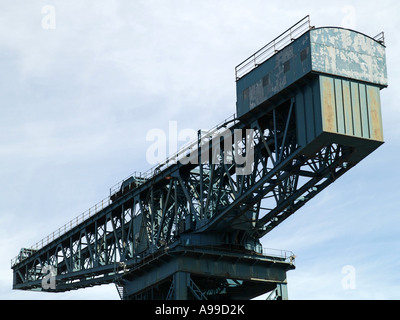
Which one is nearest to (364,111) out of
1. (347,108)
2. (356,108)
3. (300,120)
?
(356,108)

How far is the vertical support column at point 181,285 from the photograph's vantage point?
56656mm

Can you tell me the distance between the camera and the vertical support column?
5666 cm

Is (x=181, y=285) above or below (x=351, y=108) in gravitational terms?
below

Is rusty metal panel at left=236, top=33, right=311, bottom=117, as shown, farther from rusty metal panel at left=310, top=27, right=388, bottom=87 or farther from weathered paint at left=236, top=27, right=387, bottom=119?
rusty metal panel at left=310, top=27, right=388, bottom=87

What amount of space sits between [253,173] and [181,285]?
8913 millimetres

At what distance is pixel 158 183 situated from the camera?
217ft

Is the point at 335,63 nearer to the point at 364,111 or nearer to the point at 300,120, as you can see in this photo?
the point at 364,111

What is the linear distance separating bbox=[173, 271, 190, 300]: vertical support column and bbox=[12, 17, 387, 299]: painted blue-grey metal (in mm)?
69

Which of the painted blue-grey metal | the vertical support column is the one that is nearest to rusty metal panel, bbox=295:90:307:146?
the painted blue-grey metal

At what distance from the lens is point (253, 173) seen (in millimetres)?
55125

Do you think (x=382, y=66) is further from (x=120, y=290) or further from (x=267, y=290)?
(x=120, y=290)

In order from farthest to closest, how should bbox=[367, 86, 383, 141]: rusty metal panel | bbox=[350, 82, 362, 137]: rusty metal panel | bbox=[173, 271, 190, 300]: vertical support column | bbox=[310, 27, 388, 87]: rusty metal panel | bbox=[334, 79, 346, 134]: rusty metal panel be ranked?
bbox=[173, 271, 190, 300]: vertical support column → bbox=[367, 86, 383, 141]: rusty metal panel → bbox=[310, 27, 388, 87]: rusty metal panel → bbox=[350, 82, 362, 137]: rusty metal panel → bbox=[334, 79, 346, 134]: rusty metal panel

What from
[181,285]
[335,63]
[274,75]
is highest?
[274,75]
